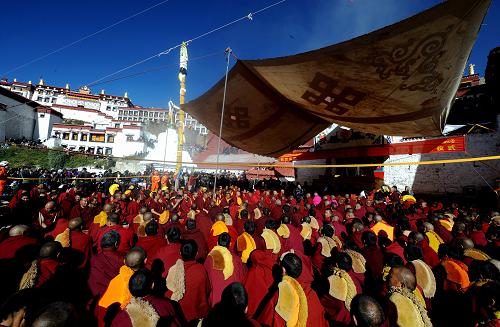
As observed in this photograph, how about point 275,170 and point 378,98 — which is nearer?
point 378,98

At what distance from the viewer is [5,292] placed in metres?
2.51

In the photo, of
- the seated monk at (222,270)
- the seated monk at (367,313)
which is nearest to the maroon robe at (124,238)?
the seated monk at (222,270)

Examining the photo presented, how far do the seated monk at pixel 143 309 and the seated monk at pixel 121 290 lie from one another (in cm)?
55

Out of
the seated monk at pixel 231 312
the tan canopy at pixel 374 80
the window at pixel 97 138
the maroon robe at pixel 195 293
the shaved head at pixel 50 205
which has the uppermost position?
the window at pixel 97 138

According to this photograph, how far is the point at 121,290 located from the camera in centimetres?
250

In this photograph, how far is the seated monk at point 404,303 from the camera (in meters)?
2.10

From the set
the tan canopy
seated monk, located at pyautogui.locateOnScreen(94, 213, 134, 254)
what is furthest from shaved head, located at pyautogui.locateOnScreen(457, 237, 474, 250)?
seated monk, located at pyautogui.locateOnScreen(94, 213, 134, 254)

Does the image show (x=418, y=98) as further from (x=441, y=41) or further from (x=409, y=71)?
(x=441, y=41)

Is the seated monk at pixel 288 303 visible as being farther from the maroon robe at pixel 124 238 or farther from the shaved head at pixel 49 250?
the maroon robe at pixel 124 238

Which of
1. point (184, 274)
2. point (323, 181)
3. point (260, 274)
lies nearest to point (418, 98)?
point (260, 274)

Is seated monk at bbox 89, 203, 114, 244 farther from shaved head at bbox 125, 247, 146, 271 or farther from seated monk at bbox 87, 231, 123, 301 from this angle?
shaved head at bbox 125, 247, 146, 271

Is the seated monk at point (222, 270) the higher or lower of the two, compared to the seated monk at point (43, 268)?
lower

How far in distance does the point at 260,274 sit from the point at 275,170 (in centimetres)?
2179

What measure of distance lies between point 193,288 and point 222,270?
469 mm
